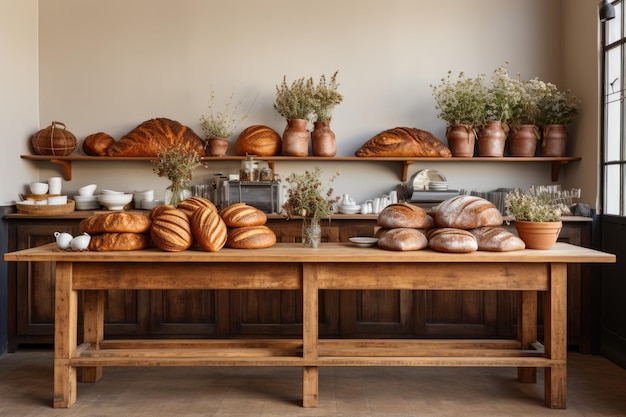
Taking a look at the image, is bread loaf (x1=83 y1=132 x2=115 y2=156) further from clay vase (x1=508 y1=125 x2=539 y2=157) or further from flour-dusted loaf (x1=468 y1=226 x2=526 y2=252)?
clay vase (x1=508 y1=125 x2=539 y2=157)

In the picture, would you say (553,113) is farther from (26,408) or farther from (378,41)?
(26,408)

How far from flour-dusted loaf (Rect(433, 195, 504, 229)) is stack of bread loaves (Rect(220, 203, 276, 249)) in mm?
976

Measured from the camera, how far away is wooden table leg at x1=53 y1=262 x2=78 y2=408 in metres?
3.18

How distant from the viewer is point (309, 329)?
10.5 ft

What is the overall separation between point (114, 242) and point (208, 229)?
1.72 feet

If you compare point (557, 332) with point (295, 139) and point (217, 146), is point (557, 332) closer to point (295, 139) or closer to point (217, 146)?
point (295, 139)

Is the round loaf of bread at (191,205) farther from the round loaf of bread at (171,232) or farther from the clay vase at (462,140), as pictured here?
the clay vase at (462,140)

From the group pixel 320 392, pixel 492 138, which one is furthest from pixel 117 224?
pixel 492 138

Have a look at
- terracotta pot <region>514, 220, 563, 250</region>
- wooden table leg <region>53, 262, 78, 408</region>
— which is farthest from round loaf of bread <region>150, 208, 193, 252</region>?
terracotta pot <region>514, 220, 563, 250</region>

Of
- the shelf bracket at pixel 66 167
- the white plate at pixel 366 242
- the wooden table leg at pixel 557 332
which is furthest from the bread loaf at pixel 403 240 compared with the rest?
the shelf bracket at pixel 66 167

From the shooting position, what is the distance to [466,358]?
323cm

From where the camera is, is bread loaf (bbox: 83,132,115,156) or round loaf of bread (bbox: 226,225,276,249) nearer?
round loaf of bread (bbox: 226,225,276,249)

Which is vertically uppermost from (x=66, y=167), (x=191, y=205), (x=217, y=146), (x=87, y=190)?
(x=217, y=146)

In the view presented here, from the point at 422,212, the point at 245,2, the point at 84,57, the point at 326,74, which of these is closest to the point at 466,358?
the point at 422,212
